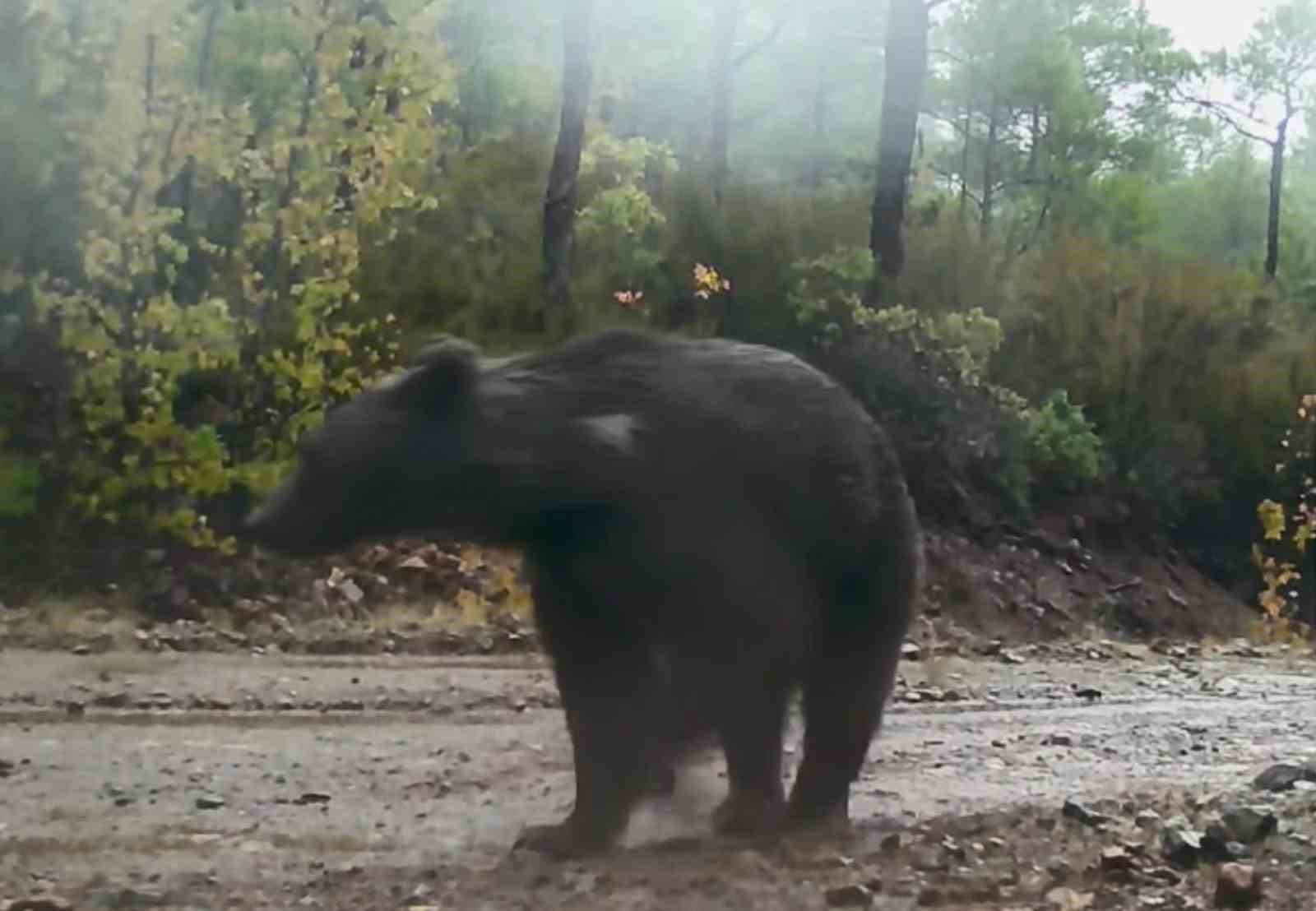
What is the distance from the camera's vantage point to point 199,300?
9102mm

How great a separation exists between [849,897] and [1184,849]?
0.58m

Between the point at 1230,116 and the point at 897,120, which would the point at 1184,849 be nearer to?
the point at 897,120

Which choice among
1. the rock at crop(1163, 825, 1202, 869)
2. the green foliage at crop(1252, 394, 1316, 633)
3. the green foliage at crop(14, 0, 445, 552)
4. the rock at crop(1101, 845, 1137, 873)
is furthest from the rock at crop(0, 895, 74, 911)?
the green foliage at crop(1252, 394, 1316, 633)

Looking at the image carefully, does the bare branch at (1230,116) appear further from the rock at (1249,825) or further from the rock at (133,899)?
the rock at (133,899)

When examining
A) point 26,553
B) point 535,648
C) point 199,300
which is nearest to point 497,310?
point 199,300

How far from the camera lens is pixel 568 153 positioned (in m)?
11.7

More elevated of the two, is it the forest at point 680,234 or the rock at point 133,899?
the forest at point 680,234

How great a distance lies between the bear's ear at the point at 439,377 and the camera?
333 centimetres

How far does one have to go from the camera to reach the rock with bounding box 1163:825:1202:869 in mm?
3217

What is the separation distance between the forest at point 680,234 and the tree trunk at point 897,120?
3 centimetres

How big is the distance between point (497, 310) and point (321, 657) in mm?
3840

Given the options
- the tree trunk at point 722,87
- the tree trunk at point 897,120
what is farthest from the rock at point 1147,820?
the tree trunk at point 722,87

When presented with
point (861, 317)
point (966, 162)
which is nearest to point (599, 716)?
point (861, 317)

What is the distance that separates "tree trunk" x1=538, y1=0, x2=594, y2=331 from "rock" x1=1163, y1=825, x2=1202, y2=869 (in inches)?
306
